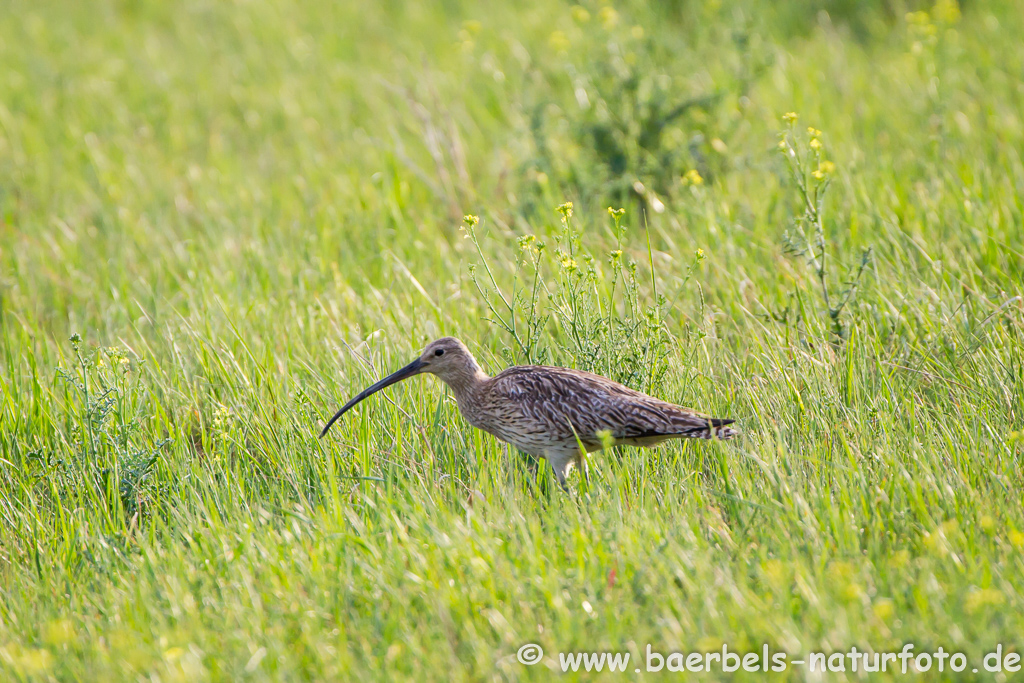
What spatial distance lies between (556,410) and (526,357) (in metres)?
0.79

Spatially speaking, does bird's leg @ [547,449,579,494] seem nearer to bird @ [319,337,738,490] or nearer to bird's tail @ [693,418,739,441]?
bird @ [319,337,738,490]

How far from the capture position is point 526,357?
16.8ft

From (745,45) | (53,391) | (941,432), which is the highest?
(745,45)

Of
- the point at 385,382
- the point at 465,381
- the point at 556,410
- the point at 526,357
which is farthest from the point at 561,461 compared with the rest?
the point at 385,382

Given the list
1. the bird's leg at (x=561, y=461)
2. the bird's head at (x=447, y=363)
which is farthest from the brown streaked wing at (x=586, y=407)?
the bird's head at (x=447, y=363)

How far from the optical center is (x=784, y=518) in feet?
12.0

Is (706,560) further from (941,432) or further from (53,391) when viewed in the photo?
(53,391)

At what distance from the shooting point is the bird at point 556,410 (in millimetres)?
4246

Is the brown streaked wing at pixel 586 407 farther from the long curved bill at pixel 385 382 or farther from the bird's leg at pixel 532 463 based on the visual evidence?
the long curved bill at pixel 385 382

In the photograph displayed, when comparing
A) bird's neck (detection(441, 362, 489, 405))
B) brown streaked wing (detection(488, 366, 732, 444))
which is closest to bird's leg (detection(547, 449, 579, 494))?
brown streaked wing (detection(488, 366, 732, 444))

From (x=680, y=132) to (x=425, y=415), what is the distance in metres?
4.07

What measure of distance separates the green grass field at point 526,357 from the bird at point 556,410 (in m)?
0.16

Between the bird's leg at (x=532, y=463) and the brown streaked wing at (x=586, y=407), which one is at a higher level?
the brown streaked wing at (x=586, y=407)

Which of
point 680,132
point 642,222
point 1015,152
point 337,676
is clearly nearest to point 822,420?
point 337,676
